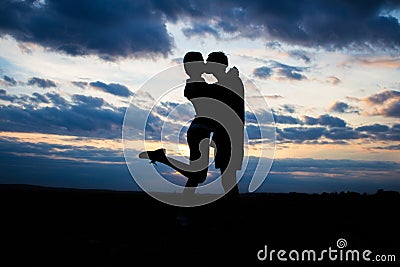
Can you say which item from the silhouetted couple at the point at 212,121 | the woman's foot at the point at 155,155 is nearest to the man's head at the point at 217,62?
the silhouetted couple at the point at 212,121

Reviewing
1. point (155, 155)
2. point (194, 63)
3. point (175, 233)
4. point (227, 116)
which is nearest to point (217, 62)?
point (194, 63)

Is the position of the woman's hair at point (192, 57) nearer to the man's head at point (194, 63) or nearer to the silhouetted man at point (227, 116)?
the man's head at point (194, 63)

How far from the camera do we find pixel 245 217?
10.9 m

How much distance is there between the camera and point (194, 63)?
30.1 feet

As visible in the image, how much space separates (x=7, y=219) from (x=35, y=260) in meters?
3.98

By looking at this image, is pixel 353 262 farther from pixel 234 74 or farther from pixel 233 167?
pixel 234 74

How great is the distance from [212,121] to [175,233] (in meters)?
2.36

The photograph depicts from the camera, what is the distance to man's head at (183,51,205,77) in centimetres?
920

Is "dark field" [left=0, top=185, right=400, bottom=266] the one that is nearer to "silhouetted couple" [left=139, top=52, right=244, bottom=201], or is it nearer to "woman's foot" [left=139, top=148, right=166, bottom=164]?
"silhouetted couple" [left=139, top=52, right=244, bottom=201]

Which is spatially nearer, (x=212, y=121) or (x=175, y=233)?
(x=175, y=233)

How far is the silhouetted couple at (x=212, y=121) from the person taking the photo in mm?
9094

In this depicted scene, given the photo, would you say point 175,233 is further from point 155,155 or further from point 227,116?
point 227,116

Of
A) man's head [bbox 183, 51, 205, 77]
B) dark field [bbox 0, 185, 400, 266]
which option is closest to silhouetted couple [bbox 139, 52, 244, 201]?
man's head [bbox 183, 51, 205, 77]

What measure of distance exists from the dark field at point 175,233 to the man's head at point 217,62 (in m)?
2.74
